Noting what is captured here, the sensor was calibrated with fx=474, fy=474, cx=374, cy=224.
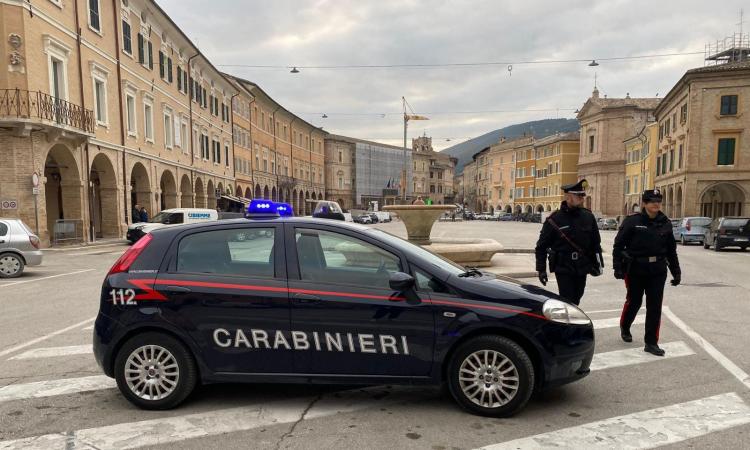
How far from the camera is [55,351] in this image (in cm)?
552

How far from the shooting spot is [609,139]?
62.9 m

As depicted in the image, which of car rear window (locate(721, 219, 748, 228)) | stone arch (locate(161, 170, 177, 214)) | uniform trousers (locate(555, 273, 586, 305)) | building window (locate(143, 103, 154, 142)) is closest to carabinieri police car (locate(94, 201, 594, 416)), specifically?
uniform trousers (locate(555, 273, 586, 305))

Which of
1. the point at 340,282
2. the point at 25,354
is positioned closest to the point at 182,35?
the point at 25,354

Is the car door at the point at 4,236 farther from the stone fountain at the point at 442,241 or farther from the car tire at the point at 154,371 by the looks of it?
the car tire at the point at 154,371

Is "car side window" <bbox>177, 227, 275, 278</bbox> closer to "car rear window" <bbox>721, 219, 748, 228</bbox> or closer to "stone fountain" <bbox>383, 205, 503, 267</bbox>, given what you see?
"stone fountain" <bbox>383, 205, 503, 267</bbox>

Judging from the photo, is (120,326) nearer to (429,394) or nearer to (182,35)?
(429,394)

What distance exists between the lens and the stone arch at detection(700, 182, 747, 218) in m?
37.1

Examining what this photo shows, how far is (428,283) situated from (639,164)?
58087 mm

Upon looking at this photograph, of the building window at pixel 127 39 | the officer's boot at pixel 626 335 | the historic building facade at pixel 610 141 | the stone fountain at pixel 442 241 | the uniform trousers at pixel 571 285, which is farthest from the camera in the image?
the historic building facade at pixel 610 141

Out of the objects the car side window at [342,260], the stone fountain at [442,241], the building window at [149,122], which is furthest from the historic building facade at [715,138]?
the car side window at [342,260]

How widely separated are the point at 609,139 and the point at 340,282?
68.0 metres

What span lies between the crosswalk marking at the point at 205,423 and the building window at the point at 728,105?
4342 centimetres

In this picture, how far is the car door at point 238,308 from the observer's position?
372cm

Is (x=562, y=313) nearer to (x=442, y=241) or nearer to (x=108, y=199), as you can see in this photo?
(x=442, y=241)
